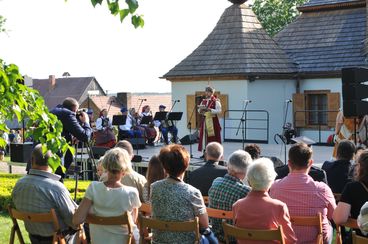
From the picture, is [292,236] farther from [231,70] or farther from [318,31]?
[318,31]

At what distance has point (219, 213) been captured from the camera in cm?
604

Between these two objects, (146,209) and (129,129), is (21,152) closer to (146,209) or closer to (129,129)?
(129,129)

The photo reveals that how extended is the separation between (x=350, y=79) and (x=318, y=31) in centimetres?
1626

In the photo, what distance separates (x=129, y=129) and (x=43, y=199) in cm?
1408

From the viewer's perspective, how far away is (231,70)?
23.2 metres

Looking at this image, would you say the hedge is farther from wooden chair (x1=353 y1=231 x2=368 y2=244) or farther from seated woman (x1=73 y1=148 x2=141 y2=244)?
wooden chair (x1=353 y1=231 x2=368 y2=244)

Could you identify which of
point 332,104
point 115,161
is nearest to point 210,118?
point 332,104

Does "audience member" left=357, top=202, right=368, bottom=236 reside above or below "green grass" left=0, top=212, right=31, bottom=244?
above

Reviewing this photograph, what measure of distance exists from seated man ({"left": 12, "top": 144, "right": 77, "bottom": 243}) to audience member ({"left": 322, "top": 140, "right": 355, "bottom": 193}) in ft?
10.9

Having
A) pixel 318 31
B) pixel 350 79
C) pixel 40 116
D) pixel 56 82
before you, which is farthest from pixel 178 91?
pixel 56 82

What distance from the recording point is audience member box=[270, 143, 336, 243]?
604cm

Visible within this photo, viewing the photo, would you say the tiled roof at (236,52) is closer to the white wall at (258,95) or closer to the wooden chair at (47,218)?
the white wall at (258,95)

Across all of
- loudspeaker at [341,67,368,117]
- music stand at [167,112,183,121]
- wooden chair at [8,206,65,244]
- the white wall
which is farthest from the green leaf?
the white wall

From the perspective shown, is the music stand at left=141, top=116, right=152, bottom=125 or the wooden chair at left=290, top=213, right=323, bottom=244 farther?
the music stand at left=141, top=116, right=152, bottom=125
